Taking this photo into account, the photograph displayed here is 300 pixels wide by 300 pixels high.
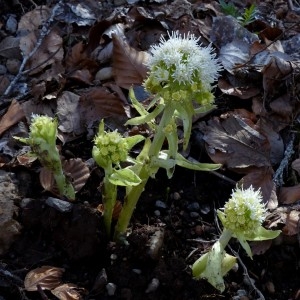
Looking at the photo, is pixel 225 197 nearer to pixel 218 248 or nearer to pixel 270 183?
pixel 270 183

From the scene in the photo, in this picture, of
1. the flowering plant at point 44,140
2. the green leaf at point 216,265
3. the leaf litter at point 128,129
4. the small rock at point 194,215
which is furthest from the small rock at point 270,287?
the flowering plant at point 44,140

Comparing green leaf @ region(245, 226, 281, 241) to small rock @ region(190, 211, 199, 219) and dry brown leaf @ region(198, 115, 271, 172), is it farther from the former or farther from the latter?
dry brown leaf @ region(198, 115, 271, 172)

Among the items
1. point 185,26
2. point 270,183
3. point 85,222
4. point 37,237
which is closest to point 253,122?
point 270,183

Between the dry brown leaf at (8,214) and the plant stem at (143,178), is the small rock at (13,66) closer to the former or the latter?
the dry brown leaf at (8,214)

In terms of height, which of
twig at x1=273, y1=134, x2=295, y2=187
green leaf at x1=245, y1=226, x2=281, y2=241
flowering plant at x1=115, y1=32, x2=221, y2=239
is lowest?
twig at x1=273, y1=134, x2=295, y2=187

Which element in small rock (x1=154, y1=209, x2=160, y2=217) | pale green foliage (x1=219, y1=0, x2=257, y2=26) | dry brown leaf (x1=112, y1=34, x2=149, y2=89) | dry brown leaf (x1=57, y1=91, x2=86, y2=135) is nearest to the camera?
small rock (x1=154, y1=209, x2=160, y2=217)

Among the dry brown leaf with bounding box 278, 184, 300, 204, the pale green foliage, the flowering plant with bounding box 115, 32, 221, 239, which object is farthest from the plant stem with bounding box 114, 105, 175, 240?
the pale green foliage

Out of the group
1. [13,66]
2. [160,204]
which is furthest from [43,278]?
[13,66]

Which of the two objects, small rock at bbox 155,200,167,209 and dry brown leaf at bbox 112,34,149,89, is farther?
dry brown leaf at bbox 112,34,149,89

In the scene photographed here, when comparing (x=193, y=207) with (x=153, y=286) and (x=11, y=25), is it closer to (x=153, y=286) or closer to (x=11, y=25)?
(x=153, y=286)
